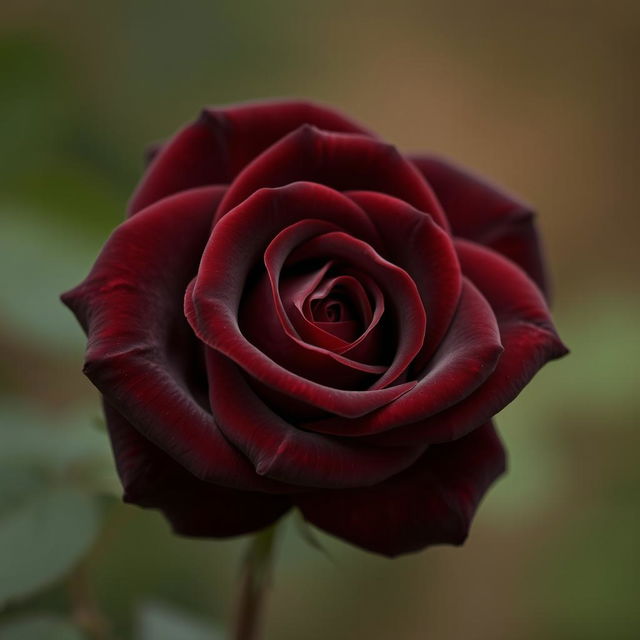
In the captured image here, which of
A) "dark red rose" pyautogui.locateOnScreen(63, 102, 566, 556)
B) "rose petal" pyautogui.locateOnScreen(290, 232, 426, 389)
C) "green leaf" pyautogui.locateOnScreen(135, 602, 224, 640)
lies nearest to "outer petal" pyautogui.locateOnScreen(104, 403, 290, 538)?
"dark red rose" pyautogui.locateOnScreen(63, 102, 566, 556)

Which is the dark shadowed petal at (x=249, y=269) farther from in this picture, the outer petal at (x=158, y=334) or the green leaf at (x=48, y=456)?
the green leaf at (x=48, y=456)

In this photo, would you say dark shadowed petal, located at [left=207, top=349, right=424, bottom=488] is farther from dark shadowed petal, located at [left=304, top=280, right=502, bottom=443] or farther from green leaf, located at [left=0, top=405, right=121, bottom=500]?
green leaf, located at [left=0, top=405, right=121, bottom=500]

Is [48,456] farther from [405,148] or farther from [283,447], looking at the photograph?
[405,148]

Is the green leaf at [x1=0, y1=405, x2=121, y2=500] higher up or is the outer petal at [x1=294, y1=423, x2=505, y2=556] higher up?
the outer petal at [x1=294, y1=423, x2=505, y2=556]

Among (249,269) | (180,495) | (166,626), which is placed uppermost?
(249,269)

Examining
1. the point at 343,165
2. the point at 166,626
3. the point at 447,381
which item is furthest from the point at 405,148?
the point at 447,381

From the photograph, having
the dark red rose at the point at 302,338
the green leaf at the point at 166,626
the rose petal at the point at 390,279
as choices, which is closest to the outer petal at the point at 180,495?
the dark red rose at the point at 302,338
